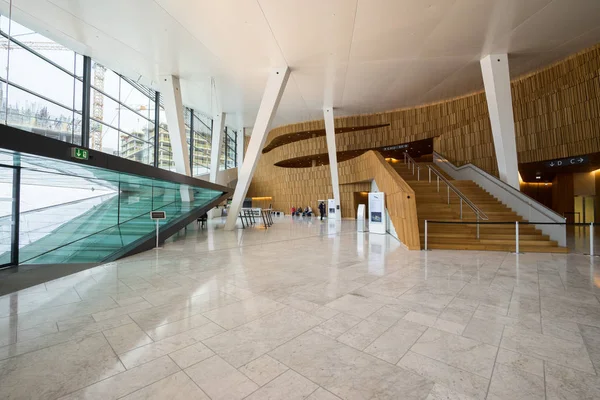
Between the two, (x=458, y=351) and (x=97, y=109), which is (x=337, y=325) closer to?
(x=458, y=351)

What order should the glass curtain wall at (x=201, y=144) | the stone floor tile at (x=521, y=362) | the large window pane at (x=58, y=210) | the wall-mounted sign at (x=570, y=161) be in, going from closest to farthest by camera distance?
the stone floor tile at (x=521, y=362), the large window pane at (x=58, y=210), the wall-mounted sign at (x=570, y=161), the glass curtain wall at (x=201, y=144)

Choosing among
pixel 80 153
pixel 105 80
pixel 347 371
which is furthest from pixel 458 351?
pixel 105 80


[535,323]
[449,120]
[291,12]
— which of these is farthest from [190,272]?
[449,120]

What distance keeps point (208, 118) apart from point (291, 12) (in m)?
17.9

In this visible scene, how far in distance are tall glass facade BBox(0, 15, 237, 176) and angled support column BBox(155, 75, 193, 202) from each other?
215 centimetres

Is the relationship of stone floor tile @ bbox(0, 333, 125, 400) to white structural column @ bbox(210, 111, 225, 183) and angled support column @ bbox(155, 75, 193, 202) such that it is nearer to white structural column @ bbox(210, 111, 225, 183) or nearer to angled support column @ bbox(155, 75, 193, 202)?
angled support column @ bbox(155, 75, 193, 202)

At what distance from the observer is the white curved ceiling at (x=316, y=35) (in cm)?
879

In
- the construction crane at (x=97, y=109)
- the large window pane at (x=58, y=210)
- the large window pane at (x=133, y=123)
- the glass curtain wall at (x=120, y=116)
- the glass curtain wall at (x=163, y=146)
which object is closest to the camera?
the large window pane at (x=58, y=210)

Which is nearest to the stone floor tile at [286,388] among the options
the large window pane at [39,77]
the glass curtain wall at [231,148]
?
the large window pane at [39,77]

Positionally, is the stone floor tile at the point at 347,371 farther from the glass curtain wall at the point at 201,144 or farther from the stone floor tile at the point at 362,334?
the glass curtain wall at the point at 201,144

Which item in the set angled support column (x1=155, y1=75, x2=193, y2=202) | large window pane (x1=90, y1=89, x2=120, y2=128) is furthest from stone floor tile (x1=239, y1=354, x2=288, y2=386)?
large window pane (x1=90, y1=89, x2=120, y2=128)

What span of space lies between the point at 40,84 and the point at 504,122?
17.6 m

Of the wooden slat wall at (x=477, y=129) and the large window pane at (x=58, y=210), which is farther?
the wooden slat wall at (x=477, y=129)

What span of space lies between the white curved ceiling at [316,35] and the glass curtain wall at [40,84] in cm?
70
